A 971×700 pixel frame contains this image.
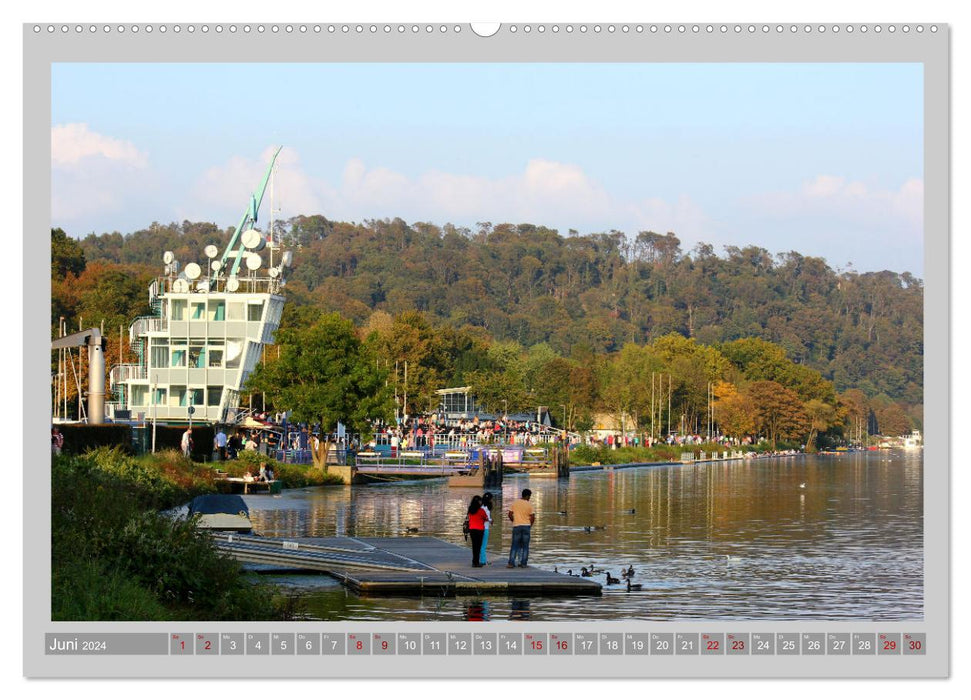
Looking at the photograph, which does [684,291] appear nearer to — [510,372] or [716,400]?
[510,372]

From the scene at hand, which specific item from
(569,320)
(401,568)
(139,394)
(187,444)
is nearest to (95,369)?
(187,444)

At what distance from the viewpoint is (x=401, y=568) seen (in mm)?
27312

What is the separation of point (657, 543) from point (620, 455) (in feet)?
264

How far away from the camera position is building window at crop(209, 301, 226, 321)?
7800cm

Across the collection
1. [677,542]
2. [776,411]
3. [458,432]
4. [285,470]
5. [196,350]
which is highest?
[196,350]

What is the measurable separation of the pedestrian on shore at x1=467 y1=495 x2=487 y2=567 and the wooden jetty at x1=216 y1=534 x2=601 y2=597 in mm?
309

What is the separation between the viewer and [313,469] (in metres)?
67.1

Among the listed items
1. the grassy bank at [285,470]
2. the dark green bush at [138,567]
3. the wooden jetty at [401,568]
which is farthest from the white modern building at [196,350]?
the dark green bush at [138,567]

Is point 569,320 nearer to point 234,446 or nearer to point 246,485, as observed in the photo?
point 234,446

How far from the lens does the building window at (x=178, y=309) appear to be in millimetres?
76250

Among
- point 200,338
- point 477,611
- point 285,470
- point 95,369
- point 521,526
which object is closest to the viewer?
point 477,611

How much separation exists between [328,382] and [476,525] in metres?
44.5

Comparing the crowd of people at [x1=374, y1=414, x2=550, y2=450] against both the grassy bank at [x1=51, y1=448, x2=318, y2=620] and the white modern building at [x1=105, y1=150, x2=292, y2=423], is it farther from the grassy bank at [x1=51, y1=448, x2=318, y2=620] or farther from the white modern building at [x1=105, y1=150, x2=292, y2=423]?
the grassy bank at [x1=51, y1=448, x2=318, y2=620]

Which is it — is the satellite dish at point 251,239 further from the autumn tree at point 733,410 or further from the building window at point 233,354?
the autumn tree at point 733,410
